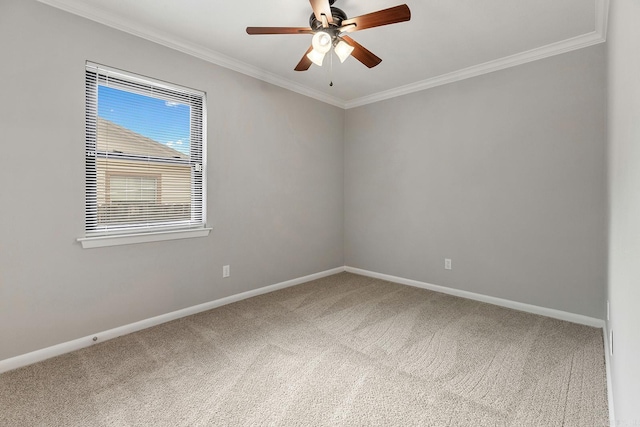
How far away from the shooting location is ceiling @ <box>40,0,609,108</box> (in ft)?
7.43

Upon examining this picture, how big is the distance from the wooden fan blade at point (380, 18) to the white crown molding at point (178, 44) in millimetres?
1560

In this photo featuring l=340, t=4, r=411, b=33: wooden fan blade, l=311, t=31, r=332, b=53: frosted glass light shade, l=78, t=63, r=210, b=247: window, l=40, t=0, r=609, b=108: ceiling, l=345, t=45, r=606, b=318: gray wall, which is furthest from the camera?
l=345, t=45, r=606, b=318: gray wall

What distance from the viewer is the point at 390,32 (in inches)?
103

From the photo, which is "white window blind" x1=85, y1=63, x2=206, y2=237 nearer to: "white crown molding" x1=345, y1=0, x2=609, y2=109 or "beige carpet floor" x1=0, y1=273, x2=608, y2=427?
"beige carpet floor" x1=0, y1=273, x2=608, y2=427

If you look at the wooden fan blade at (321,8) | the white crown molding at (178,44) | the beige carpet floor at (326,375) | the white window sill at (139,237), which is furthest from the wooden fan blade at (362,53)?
the beige carpet floor at (326,375)

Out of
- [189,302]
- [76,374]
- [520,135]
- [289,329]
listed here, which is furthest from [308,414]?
[520,135]

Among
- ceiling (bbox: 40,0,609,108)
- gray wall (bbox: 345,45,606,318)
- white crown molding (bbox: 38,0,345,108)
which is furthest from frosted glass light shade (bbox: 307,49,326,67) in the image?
gray wall (bbox: 345,45,606,318)

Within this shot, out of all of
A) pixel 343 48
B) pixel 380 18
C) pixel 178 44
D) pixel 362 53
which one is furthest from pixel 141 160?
pixel 380 18

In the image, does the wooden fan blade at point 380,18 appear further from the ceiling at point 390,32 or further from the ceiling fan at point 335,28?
the ceiling at point 390,32

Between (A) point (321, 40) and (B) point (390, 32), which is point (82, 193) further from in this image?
(B) point (390, 32)

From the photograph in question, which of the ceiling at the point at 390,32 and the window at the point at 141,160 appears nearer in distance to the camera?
the ceiling at the point at 390,32

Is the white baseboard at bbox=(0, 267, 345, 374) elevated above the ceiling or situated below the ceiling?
below

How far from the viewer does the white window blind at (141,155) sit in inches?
94.4

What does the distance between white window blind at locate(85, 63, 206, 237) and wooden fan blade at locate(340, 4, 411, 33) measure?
5.59ft
